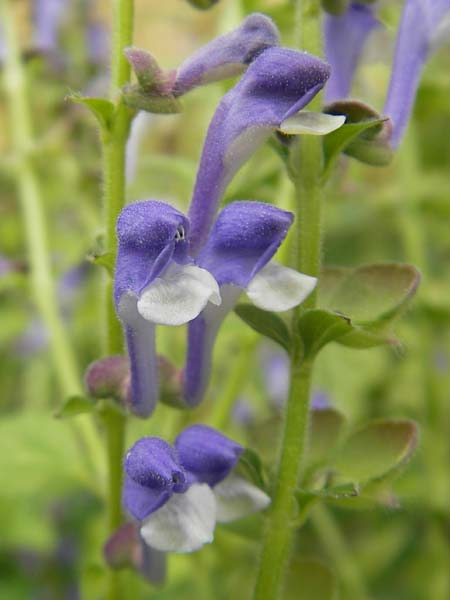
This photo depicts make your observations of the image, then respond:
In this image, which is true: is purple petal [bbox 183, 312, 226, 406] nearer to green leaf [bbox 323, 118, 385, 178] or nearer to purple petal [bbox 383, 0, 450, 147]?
green leaf [bbox 323, 118, 385, 178]

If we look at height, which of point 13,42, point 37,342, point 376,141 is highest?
point 376,141

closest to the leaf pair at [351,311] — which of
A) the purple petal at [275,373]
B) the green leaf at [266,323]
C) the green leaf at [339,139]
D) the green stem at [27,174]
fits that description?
the green leaf at [266,323]

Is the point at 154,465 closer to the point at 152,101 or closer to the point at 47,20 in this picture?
the point at 152,101

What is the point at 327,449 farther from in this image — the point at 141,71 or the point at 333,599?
the point at 141,71

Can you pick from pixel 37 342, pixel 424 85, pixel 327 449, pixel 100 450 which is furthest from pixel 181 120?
pixel 327 449

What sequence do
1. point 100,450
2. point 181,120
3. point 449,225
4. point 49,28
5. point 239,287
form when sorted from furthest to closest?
point 181,120
point 449,225
point 49,28
point 100,450
point 239,287
